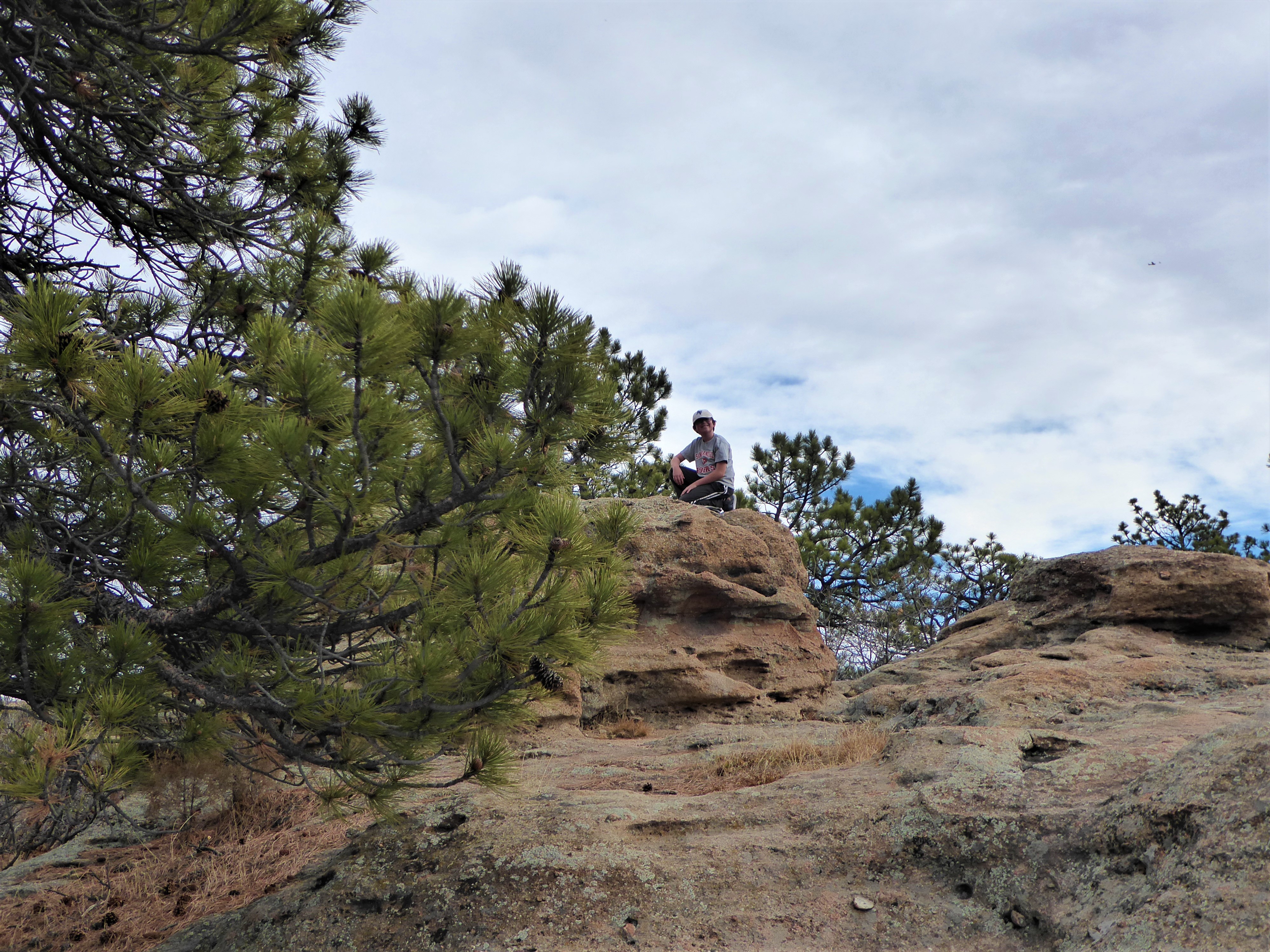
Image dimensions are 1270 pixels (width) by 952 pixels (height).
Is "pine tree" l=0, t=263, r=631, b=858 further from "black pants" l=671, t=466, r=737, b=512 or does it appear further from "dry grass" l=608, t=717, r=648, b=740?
"black pants" l=671, t=466, r=737, b=512

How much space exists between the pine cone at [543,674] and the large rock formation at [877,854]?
76 centimetres

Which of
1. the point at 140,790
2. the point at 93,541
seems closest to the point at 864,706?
the point at 140,790

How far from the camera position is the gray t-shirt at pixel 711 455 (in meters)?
9.02

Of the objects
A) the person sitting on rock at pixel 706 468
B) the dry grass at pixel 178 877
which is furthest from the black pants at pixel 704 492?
the dry grass at pixel 178 877

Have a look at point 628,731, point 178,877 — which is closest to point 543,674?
point 178,877

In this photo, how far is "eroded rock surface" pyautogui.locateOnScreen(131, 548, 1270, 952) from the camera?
2605 millimetres

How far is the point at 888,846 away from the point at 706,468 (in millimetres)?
6062

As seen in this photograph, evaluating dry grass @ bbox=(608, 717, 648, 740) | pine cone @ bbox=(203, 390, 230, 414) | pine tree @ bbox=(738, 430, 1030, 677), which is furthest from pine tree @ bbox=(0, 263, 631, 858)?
pine tree @ bbox=(738, 430, 1030, 677)

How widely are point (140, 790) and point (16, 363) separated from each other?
9.76ft

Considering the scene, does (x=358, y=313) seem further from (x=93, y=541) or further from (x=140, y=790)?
(x=140, y=790)

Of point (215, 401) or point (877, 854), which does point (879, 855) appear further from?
point (215, 401)

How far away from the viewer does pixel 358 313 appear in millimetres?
2918

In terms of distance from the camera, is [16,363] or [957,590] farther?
[957,590]

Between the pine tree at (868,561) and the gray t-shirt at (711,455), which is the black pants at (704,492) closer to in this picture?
the gray t-shirt at (711,455)
